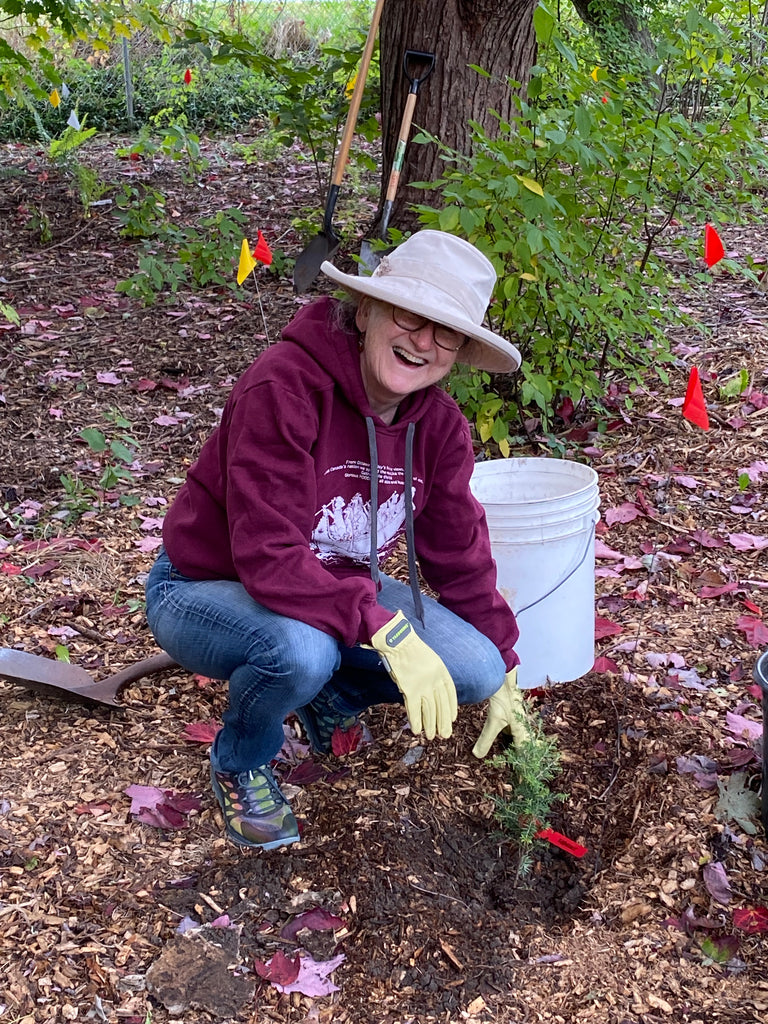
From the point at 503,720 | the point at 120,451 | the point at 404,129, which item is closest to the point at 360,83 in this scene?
the point at 404,129

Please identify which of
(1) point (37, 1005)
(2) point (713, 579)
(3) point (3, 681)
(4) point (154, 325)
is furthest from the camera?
(4) point (154, 325)

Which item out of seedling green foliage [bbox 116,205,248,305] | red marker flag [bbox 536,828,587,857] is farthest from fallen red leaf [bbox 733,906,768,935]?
seedling green foliage [bbox 116,205,248,305]

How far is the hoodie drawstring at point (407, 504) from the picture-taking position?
2.22 meters

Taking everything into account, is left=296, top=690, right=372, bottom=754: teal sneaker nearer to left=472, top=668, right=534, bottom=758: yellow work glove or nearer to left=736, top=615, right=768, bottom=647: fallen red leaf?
left=472, top=668, right=534, bottom=758: yellow work glove

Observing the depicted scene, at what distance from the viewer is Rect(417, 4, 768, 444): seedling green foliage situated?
10.8ft

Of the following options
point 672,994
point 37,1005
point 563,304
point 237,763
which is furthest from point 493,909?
point 563,304

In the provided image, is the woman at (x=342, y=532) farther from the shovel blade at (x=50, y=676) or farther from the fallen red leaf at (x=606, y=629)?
the fallen red leaf at (x=606, y=629)

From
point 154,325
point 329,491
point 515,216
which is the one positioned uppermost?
point 515,216

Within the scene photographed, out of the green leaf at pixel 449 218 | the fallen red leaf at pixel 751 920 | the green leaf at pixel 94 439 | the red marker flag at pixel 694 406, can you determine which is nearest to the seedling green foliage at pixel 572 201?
the green leaf at pixel 449 218

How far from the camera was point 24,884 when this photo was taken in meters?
2.17

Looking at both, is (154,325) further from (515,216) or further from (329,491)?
(329,491)

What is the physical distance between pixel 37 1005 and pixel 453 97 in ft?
12.7

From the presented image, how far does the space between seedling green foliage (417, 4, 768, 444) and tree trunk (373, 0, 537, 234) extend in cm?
20

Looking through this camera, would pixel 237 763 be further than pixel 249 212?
No
